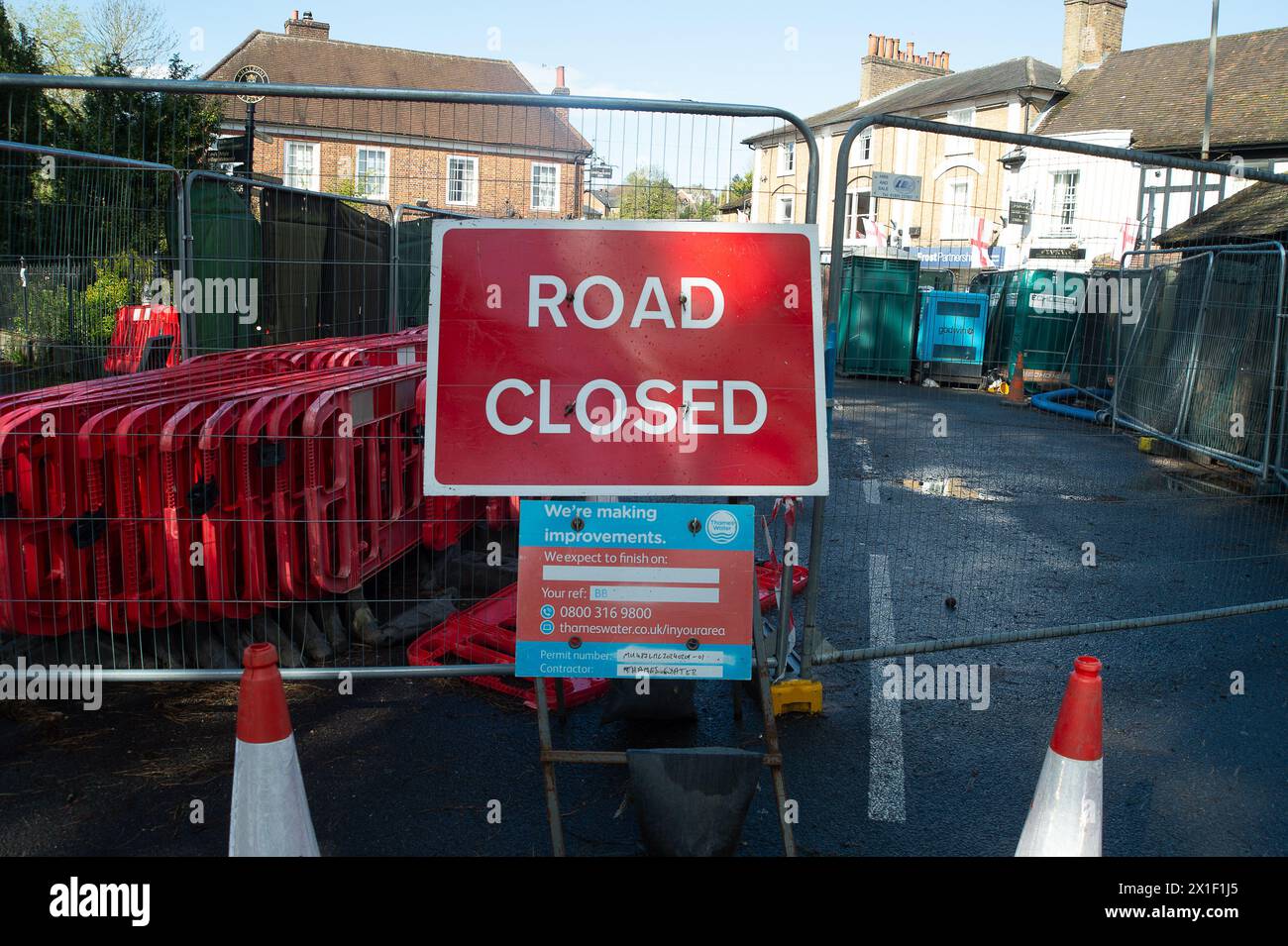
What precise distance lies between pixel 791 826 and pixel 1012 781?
3.59ft

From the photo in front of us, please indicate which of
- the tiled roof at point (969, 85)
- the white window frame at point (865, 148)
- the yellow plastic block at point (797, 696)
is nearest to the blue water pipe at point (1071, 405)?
the yellow plastic block at point (797, 696)

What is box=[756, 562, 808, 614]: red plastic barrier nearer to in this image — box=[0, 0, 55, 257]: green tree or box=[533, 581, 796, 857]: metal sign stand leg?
box=[533, 581, 796, 857]: metal sign stand leg

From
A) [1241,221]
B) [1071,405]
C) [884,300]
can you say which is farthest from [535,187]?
[884,300]

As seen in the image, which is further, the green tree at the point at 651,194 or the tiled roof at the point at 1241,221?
the tiled roof at the point at 1241,221

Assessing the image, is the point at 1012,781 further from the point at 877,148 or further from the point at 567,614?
the point at 877,148

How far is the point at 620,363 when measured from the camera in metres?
3.95

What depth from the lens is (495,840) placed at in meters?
3.89

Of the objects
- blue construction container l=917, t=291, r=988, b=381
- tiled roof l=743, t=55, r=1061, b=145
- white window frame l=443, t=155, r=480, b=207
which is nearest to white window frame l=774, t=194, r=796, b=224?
white window frame l=443, t=155, r=480, b=207

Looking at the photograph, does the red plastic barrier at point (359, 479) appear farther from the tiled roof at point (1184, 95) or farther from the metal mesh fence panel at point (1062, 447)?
the tiled roof at point (1184, 95)

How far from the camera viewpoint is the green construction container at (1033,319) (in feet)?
68.4

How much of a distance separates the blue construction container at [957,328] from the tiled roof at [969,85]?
41.1 feet

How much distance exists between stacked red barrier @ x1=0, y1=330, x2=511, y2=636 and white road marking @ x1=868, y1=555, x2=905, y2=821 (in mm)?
2449
